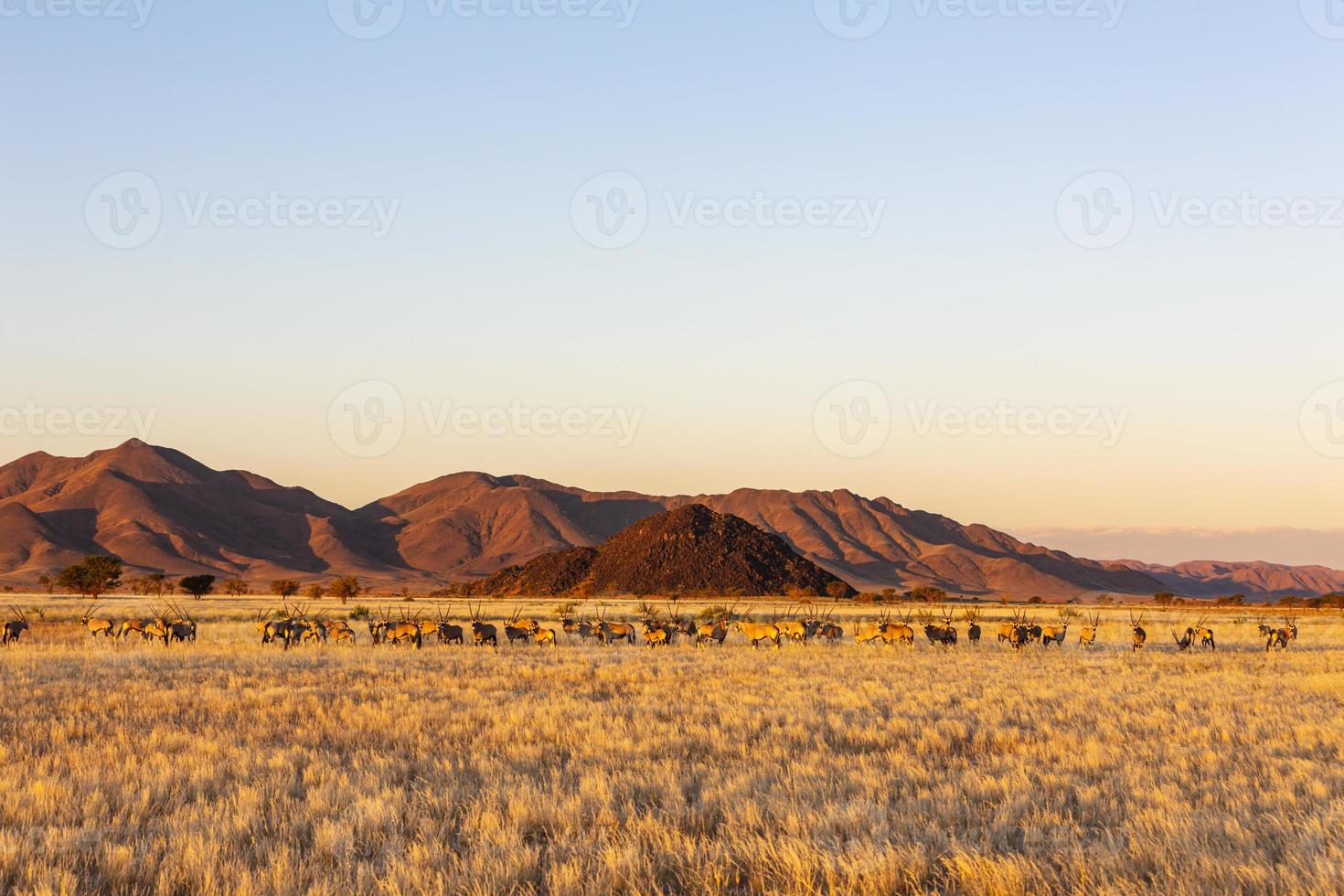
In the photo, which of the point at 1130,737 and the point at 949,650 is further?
the point at 949,650

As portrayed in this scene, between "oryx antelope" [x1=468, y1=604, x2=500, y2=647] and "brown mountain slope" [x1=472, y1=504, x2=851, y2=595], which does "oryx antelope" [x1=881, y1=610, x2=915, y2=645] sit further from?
"brown mountain slope" [x1=472, y1=504, x2=851, y2=595]

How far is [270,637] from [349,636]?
98.8 inches

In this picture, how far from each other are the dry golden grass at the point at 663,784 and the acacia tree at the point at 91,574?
244 ft

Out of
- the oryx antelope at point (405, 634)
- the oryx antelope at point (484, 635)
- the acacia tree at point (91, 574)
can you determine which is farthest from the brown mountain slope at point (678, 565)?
the oryx antelope at point (484, 635)

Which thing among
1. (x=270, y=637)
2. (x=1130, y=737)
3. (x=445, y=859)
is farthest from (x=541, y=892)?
(x=270, y=637)

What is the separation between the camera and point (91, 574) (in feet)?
279

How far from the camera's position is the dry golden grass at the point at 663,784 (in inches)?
286

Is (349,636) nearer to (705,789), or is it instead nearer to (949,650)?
(949,650)

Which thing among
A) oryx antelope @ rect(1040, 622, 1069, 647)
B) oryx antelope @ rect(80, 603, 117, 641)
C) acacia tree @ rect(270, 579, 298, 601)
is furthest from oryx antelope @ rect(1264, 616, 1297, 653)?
acacia tree @ rect(270, 579, 298, 601)

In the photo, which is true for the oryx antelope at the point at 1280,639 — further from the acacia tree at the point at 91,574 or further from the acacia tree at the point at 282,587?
the acacia tree at the point at 282,587

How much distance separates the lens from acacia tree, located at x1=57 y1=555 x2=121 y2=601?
278 feet

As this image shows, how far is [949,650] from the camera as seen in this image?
29766 millimetres

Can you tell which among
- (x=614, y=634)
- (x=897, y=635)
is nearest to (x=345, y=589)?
(x=614, y=634)

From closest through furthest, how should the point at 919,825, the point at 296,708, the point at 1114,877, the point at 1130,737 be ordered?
the point at 1114,877, the point at 919,825, the point at 1130,737, the point at 296,708
